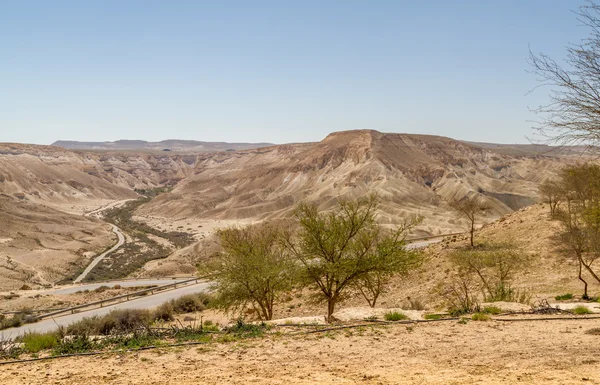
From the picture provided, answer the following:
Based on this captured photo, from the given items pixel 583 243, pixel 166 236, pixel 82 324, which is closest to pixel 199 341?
pixel 82 324

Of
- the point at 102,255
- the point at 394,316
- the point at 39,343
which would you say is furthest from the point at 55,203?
the point at 394,316

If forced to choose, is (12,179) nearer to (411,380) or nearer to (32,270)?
(32,270)

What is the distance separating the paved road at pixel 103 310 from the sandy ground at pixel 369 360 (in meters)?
15.9

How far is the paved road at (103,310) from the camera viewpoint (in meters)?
26.8

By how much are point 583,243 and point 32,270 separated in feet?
182

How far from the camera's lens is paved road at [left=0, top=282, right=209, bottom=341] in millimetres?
26817

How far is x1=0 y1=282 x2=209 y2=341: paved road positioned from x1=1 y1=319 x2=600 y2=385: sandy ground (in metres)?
15.9

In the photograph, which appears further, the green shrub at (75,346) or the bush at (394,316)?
the bush at (394,316)

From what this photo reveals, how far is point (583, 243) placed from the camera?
920 inches

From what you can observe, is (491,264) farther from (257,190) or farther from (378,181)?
(257,190)

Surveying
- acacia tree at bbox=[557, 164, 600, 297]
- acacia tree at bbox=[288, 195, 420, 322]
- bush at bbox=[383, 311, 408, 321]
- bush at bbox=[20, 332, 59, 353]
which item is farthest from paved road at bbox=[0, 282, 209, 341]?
acacia tree at bbox=[557, 164, 600, 297]

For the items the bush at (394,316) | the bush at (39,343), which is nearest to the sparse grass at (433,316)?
the bush at (394,316)

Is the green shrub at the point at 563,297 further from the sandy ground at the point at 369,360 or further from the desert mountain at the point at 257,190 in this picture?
the desert mountain at the point at 257,190

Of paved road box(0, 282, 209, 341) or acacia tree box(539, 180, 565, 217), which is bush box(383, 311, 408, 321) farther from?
acacia tree box(539, 180, 565, 217)
